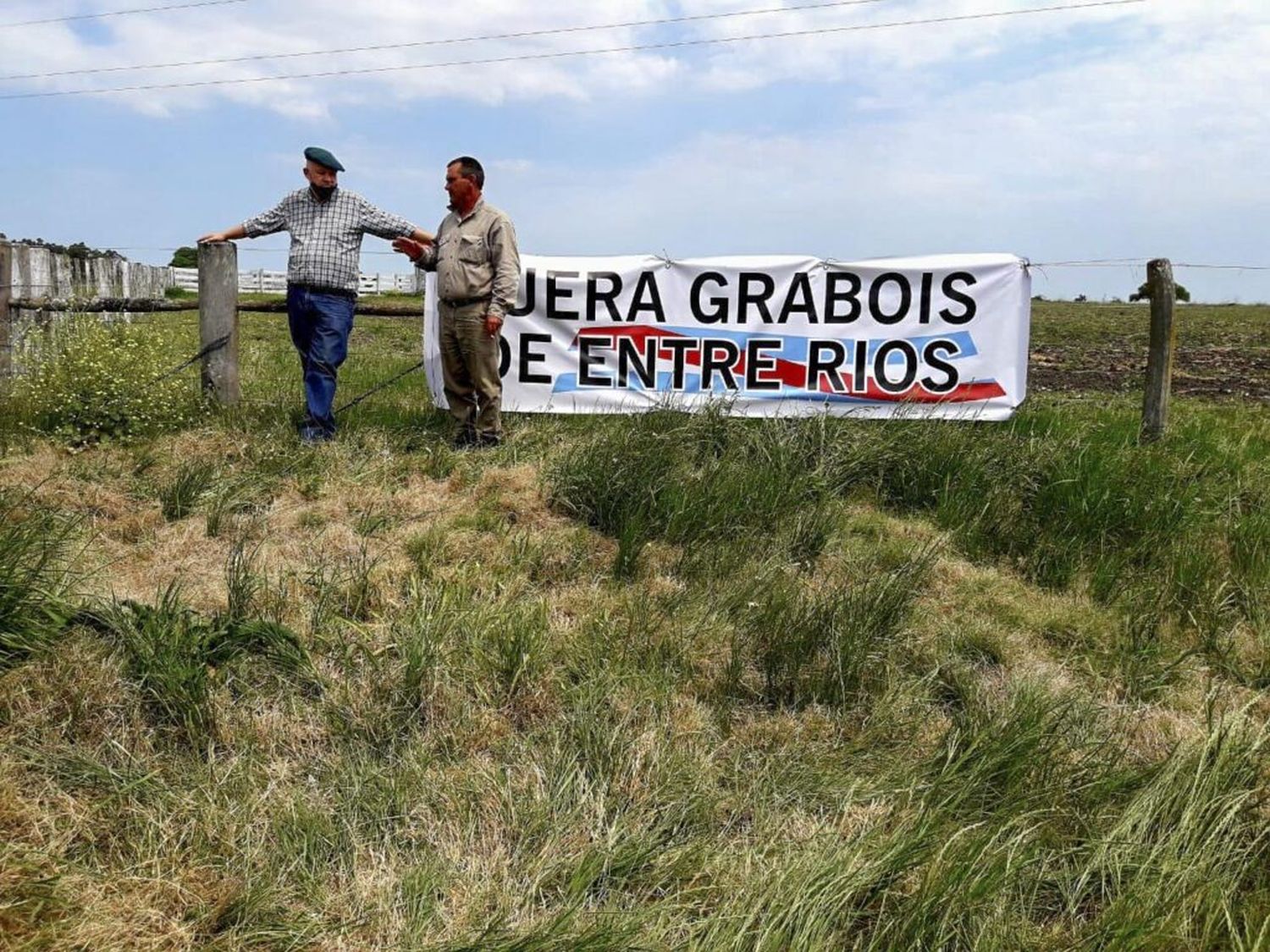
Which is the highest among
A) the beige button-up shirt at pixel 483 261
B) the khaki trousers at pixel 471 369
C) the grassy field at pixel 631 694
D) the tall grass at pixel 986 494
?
the beige button-up shirt at pixel 483 261

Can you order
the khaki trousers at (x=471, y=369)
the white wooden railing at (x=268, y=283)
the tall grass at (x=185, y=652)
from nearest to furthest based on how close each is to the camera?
1. the tall grass at (x=185, y=652)
2. the khaki trousers at (x=471, y=369)
3. the white wooden railing at (x=268, y=283)

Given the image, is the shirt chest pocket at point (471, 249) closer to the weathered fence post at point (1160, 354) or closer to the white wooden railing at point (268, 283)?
the weathered fence post at point (1160, 354)

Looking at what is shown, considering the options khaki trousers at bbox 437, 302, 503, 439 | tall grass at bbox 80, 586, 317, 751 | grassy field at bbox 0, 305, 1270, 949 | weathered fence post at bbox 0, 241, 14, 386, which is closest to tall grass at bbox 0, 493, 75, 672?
grassy field at bbox 0, 305, 1270, 949

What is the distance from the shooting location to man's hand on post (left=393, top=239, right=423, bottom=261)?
712cm

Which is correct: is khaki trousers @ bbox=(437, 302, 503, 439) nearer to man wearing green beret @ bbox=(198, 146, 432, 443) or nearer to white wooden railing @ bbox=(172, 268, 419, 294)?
man wearing green beret @ bbox=(198, 146, 432, 443)

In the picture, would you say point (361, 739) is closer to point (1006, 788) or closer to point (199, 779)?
point (199, 779)

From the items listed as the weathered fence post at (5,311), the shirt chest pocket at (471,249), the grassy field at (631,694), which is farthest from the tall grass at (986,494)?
the weathered fence post at (5,311)

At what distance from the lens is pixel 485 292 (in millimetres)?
6766

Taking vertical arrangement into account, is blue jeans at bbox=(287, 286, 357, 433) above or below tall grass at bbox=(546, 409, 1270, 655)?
above

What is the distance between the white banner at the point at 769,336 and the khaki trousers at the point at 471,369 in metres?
0.69

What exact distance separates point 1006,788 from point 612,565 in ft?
7.29

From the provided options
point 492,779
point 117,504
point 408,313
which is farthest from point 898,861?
point 408,313

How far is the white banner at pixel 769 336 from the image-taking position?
299 inches

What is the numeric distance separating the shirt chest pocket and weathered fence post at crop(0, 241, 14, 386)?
3.66 m
